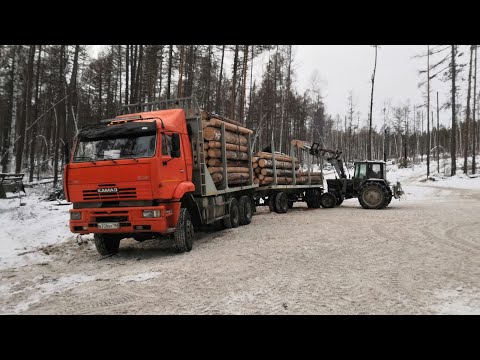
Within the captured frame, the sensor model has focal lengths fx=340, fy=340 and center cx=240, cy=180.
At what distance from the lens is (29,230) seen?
9.55 m

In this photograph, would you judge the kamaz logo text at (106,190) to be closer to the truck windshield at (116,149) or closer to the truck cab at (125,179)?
the truck cab at (125,179)

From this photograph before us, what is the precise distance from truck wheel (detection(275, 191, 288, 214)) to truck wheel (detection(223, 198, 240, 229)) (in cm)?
390

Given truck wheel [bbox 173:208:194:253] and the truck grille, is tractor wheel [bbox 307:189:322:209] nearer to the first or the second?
truck wheel [bbox 173:208:194:253]

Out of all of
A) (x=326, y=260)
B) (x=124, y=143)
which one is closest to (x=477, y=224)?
(x=326, y=260)

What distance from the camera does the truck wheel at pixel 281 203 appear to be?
49.7 feet

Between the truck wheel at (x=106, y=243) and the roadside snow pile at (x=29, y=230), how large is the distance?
1.12m

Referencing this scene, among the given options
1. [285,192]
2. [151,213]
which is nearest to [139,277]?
[151,213]

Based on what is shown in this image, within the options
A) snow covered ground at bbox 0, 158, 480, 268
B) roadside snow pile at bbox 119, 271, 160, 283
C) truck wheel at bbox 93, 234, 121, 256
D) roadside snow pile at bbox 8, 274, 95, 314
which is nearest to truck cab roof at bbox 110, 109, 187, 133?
truck wheel at bbox 93, 234, 121, 256

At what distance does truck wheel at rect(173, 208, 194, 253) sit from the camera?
775 cm

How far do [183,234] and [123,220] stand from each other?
4.60ft

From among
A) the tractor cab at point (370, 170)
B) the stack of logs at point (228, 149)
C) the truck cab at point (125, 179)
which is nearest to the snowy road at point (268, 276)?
the truck cab at point (125, 179)

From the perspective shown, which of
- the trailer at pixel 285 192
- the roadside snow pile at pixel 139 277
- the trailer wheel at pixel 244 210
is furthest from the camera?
the trailer at pixel 285 192

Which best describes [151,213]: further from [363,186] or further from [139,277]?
[363,186]
